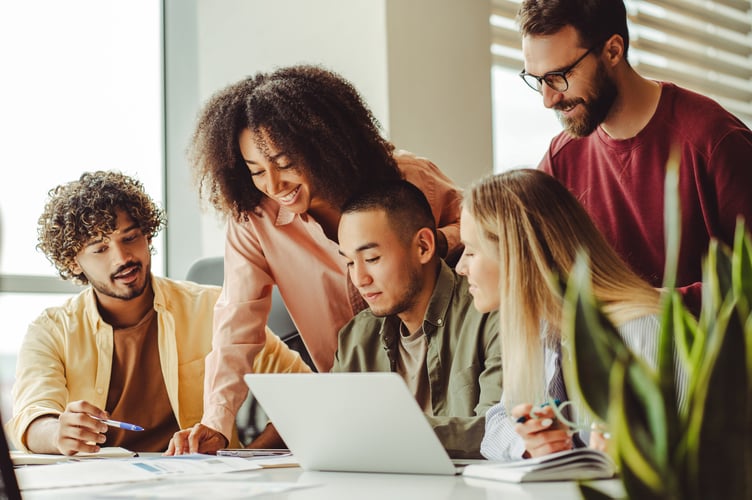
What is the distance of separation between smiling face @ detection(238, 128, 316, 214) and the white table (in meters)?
0.89

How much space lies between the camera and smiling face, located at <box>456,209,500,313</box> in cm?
152

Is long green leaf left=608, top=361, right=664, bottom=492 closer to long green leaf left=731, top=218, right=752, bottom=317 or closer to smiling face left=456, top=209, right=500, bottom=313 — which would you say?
long green leaf left=731, top=218, right=752, bottom=317

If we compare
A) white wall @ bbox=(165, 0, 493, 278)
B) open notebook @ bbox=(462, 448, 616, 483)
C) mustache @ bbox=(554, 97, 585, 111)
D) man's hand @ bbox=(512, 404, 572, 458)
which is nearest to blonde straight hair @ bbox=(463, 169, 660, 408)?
man's hand @ bbox=(512, 404, 572, 458)

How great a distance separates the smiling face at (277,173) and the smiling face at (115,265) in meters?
0.50

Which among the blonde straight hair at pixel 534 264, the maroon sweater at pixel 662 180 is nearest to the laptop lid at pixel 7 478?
the blonde straight hair at pixel 534 264

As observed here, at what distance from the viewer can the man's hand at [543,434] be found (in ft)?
3.82

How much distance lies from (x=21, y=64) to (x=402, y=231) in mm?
1416

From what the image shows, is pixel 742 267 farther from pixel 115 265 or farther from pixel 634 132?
pixel 115 265

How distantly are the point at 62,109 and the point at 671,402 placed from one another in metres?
2.71

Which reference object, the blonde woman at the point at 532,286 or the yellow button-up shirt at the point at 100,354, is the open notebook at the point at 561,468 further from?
the yellow button-up shirt at the point at 100,354

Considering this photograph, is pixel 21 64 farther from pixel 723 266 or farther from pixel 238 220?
pixel 723 266

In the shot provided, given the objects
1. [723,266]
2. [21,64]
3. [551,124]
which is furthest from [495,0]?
[723,266]

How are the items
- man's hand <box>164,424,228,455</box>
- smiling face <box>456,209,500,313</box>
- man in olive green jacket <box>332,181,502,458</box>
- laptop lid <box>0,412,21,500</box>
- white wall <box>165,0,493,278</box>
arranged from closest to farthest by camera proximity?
1. laptop lid <box>0,412,21,500</box>
2. smiling face <box>456,209,500,313</box>
3. man's hand <box>164,424,228,455</box>
4. man in olive green jacket <box>332,181,502,458</box>
5. white wall <box>165,0,493,278</box>

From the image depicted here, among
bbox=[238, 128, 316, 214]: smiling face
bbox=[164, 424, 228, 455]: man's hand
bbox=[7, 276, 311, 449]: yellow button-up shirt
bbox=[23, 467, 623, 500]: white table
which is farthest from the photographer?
bbox=[7, 276, 311, 449]: yellow button-up shirt
